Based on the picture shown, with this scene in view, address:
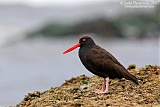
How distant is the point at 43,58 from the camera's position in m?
16.1

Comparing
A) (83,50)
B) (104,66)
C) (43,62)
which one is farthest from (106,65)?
(43,62)

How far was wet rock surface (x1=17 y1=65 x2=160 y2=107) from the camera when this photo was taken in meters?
6.58

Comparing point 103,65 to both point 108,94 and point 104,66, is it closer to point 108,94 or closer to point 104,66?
point 104,66

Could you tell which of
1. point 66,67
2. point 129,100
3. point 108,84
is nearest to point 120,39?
point 66,67

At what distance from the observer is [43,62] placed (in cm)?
1526

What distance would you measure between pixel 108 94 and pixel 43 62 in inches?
322

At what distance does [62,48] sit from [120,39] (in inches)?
127

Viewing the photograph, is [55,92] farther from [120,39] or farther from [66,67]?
[120,39]

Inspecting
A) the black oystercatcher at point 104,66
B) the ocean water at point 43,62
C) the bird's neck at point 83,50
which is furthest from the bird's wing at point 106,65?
the ocean water at point 43,62

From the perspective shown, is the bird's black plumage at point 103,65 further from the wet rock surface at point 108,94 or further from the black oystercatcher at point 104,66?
the wet rock surface at point 108,94

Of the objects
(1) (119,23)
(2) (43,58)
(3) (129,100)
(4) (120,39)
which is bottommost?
(3) (129,100)

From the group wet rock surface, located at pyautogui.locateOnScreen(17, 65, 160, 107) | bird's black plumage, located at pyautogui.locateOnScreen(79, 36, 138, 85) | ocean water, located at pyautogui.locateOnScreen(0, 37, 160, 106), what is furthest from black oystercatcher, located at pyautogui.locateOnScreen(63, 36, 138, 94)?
ocean water, located at pyautogui.locateOnScreen(0, 37, 160, 106)

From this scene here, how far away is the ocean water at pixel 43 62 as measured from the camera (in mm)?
11911

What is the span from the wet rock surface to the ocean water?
2.47 meters
